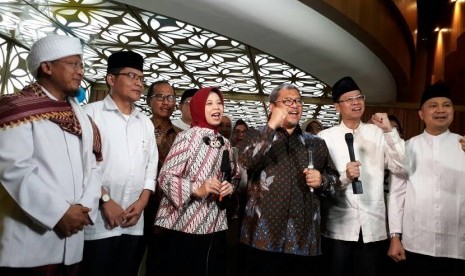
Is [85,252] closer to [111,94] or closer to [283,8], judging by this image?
[111,94]

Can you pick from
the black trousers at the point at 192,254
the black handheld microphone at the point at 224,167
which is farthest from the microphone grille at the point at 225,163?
the black trousers at the point at 192,254

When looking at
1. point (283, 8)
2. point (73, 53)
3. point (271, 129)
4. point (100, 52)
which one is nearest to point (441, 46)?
point (283, 8)

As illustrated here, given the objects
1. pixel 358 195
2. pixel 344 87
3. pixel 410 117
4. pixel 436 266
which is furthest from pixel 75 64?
pixel 410 117

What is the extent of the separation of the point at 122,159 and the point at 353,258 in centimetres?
152

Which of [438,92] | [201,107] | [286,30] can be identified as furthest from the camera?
[286,30]

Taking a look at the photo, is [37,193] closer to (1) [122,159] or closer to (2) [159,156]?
(1) [122,159]

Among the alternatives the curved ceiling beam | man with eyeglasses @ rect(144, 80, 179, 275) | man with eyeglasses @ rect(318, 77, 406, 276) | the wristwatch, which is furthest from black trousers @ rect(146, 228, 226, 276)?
the curved ceiling beam

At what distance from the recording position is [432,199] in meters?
2.30

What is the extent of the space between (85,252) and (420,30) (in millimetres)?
9908

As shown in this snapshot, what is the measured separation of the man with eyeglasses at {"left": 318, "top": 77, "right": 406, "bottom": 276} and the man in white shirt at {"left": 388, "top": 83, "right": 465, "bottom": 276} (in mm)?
167

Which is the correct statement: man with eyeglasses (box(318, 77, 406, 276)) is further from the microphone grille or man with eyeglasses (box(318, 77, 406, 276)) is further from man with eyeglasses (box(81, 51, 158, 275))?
man with eyeglasses (box(81, 51, 158, 275))

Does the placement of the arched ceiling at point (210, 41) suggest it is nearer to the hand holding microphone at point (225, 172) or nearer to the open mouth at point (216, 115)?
the open mouth at point (216, 115)

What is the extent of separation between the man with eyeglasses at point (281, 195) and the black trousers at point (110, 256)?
2.18ft

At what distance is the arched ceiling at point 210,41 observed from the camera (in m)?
3.61
